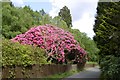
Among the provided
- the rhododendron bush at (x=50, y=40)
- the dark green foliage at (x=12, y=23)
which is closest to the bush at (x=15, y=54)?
the rhododendron bush at (x=50, y=40)

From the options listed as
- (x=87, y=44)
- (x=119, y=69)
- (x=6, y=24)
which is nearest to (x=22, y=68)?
(x=119, y=69)

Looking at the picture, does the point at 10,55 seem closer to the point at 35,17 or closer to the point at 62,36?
the point at 62,36

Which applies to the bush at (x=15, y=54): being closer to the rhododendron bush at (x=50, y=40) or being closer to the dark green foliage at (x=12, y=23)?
the rhododendron bush at (x=50, y=40)

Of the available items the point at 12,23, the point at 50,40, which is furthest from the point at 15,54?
the point at 12,23

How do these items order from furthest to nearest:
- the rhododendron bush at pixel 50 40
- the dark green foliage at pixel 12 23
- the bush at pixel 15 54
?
the dark green foliage at pixel 12 23 < the rhododendron bush at pixel 50 40 < the bush at pixel 15 54

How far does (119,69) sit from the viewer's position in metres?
14.8

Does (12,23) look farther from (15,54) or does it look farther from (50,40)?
(15,54)

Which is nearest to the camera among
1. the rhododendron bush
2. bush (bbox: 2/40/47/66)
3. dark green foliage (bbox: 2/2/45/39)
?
bush (bbox: 2/40/47/66)

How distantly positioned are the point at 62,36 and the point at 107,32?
24.1 ft

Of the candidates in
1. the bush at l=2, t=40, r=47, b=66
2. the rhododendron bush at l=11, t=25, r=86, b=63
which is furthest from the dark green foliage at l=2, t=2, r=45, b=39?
the bush at l=2, t=40, r=47, b=66

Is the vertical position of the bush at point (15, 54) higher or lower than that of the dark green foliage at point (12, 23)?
lower

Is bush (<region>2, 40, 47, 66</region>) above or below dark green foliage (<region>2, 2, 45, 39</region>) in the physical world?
below

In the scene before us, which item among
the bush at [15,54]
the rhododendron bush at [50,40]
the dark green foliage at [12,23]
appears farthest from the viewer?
the dark green foliage at [12,23]

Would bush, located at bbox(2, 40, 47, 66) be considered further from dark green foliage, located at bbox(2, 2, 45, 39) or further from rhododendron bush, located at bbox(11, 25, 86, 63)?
dark green foliage, located at bbox(2, 2, 45, 39)
